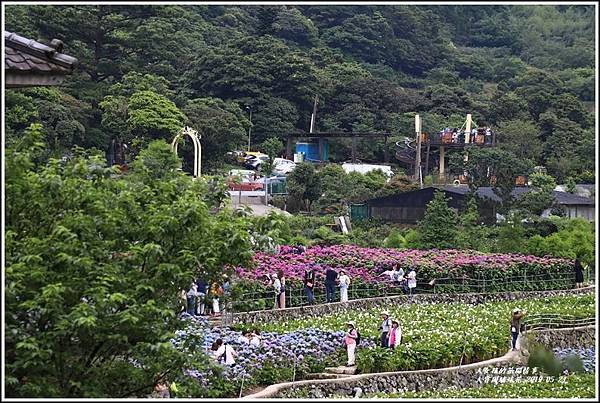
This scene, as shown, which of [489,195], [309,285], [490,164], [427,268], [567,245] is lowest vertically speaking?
[309,285]

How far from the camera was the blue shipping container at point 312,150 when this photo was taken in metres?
66.5

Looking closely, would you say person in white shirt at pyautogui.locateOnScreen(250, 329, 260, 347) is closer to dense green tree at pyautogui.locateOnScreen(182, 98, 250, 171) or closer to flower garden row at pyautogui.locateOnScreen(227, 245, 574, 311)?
flower garden row at pyautogui.locateOnScreen(227, 245, 574, 311)

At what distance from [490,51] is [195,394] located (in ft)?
327

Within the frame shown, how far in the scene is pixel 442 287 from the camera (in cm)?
3070

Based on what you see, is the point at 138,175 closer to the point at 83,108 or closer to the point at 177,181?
the point at 177,181

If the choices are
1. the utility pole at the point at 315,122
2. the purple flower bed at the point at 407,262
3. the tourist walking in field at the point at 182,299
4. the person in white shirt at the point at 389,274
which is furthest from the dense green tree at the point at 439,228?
the utility pole at the point at 315,122

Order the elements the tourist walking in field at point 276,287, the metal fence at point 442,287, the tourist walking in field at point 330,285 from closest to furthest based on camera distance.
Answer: the tourist walking in field at point 276,287
the metal fence at point 442,287
the tourist walking in field at point 330,285

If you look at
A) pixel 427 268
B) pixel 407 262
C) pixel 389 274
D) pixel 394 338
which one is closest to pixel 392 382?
pixel 394 338

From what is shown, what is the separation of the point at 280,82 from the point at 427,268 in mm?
36852

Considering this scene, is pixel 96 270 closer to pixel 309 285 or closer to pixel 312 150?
pixel 309 285

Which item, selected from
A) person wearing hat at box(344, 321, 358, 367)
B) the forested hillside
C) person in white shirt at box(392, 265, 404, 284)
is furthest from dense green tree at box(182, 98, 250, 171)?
person wearing hat at box(344, 321, 358, 367)

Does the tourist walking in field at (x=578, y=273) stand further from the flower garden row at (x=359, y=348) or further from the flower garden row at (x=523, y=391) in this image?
the flower garden row at (x=523, y=391)

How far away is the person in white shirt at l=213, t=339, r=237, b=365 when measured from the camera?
56.5ft

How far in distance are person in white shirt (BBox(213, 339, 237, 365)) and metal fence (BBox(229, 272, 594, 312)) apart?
5.85 metres
